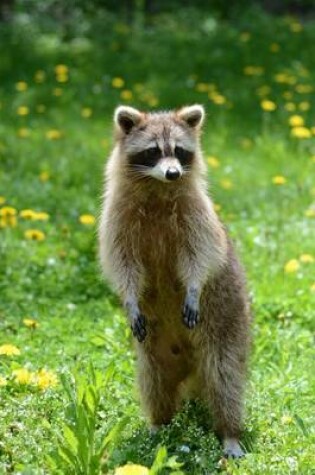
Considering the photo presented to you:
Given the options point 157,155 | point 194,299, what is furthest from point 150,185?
point 194,299

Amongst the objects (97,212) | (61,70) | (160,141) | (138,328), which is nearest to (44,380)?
(138,328)

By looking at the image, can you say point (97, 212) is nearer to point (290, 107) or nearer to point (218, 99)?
point (218, 99)

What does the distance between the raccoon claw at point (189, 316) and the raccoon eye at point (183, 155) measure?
2.16 ft

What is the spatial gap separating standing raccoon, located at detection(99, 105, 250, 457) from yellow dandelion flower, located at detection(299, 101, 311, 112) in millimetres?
5003

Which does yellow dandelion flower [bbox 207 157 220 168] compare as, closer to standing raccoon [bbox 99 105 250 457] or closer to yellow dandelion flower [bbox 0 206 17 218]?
yellow dandelion flower [bbox 0 206 17 218]

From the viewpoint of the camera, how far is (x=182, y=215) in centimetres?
411

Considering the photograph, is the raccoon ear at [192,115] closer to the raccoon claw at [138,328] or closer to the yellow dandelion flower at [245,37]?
the raccoon claw at [138,328]

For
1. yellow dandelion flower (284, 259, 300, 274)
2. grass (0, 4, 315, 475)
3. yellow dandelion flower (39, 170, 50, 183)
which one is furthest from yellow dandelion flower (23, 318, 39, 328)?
yellow dandelion flower (39, 170, 50, 183)

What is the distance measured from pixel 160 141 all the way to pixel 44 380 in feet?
3.64

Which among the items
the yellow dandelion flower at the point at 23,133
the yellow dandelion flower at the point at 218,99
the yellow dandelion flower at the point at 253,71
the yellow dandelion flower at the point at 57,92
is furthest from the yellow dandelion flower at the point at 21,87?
the yellow dandelion flower at the point at 253,71

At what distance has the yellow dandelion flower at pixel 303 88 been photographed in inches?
377

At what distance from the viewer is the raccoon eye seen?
412 cm

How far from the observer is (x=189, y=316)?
12.7 feet

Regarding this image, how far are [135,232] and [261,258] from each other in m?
1.94
